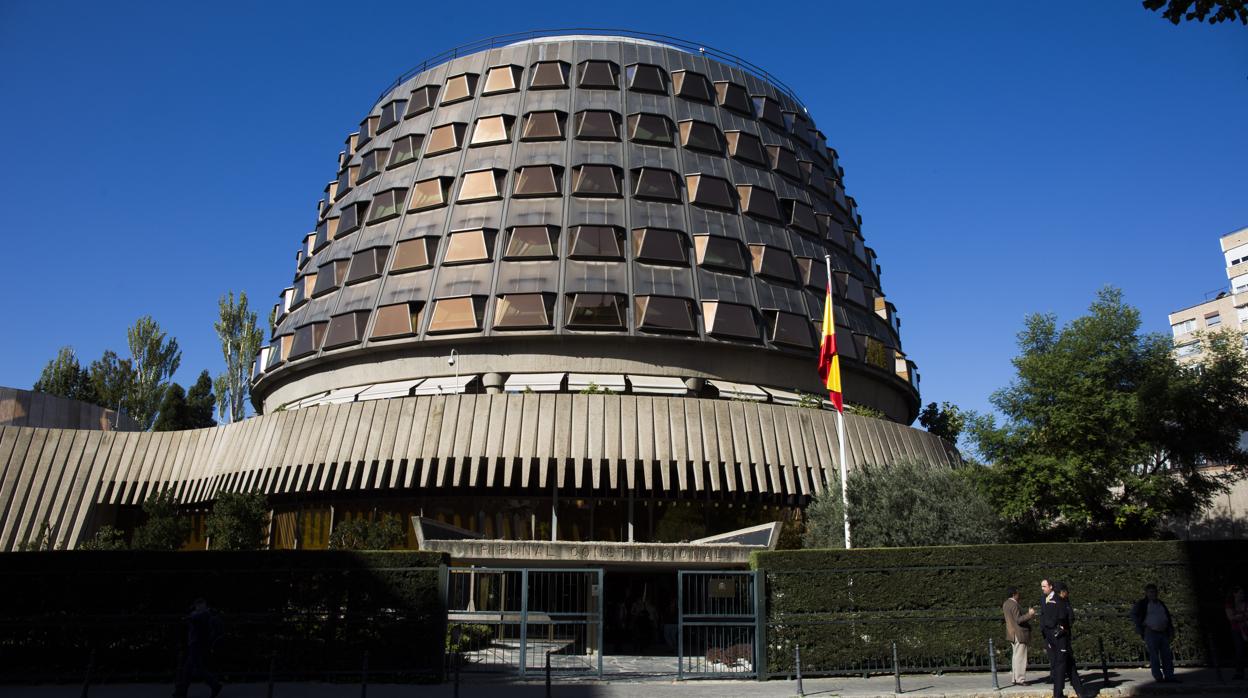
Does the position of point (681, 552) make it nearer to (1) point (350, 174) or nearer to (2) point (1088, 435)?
(2) point (1088, 435)

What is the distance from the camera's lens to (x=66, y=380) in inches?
3108

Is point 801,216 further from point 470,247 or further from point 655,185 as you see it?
point 470,247

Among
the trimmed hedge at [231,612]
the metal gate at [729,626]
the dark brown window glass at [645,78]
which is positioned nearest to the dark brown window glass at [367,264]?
the dark brown window glass at [645,78]

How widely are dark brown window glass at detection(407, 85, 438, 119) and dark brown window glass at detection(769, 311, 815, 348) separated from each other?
66.8 ft

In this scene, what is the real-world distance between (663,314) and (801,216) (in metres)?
11.3

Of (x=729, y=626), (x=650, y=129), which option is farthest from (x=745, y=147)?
(x=729, y=626)

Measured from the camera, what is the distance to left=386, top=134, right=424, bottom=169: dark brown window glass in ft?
153

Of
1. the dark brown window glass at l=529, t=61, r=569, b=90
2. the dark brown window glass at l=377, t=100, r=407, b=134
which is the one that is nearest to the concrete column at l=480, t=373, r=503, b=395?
the dark brown window glass at l=529, t=61, r=569, b=90

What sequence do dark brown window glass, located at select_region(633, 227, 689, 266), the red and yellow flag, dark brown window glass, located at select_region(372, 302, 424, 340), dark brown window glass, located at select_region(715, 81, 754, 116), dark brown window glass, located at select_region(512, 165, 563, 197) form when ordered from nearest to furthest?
the red and yellow flag
dark brown window glass, located at select_region(372, 302, 424, 340)
dark brown window glass, located at select_region(633, 227, 689, 266)
dark brown window glass, located at select_region(512, 165, 563, 197)
dark brown window glass, located at select_region(715, 81, 754, 116)

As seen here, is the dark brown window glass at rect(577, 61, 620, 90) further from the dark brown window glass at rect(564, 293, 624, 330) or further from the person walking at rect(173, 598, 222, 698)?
the person walking at rect(173, 598, 222, 698)

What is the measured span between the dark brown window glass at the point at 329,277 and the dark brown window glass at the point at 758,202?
18.2m

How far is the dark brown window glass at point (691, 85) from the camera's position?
47344 millimetres

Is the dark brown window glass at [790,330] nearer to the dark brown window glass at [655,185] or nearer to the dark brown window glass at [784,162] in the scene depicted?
the dark brown window glass at [655,185]

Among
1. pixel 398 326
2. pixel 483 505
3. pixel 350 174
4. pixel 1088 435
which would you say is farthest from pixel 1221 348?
Result: pixel 350 174
